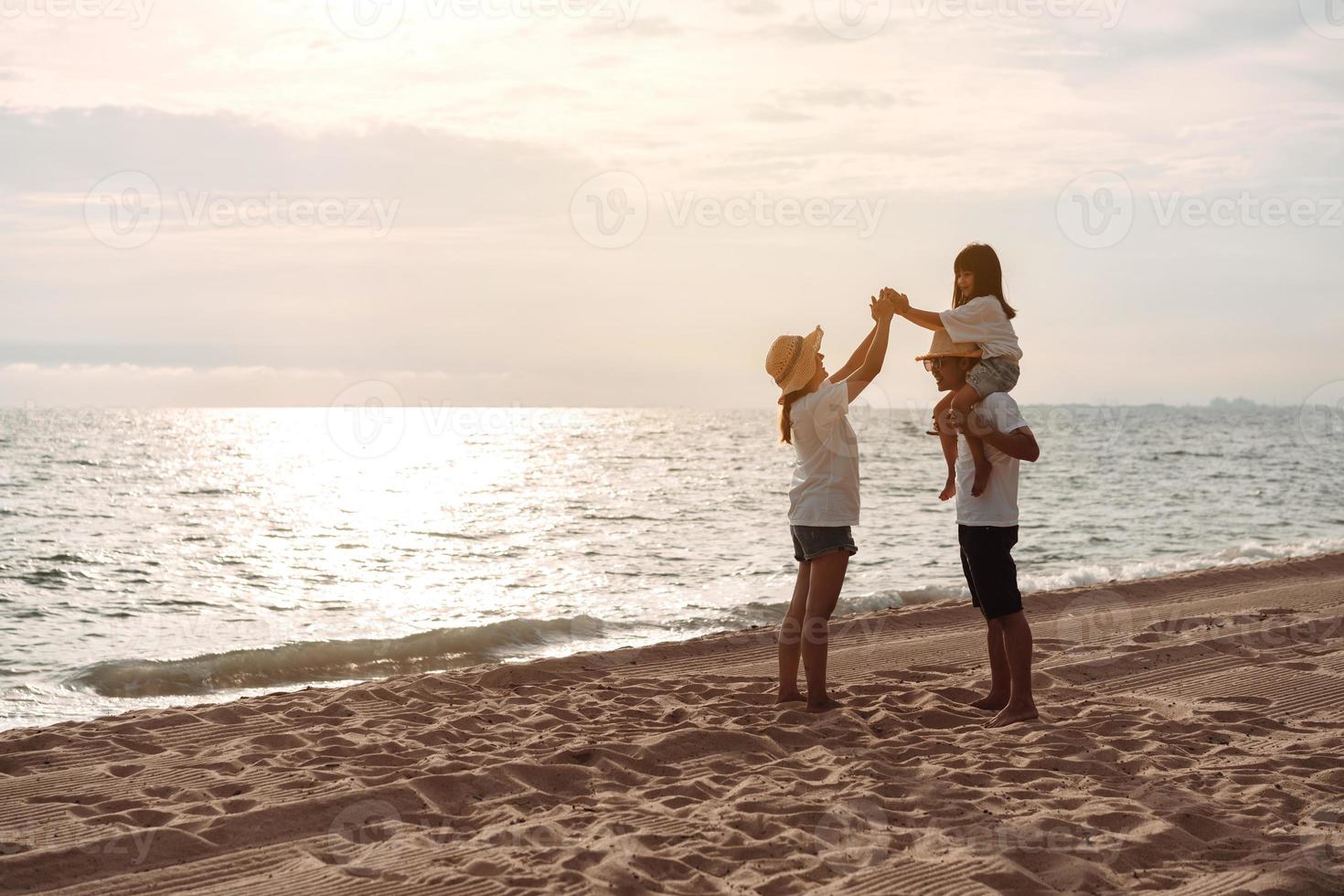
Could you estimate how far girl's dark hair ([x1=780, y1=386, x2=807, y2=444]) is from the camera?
5.60 m

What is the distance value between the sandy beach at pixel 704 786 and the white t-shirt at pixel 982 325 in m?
1.98

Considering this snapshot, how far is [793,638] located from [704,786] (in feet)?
5.09

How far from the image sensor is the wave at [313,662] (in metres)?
8.30

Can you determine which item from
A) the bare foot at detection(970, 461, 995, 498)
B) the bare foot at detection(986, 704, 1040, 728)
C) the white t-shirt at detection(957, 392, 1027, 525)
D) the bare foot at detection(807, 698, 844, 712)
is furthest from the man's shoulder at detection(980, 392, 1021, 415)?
the bare foot at detection(807, 698, 844, 712)

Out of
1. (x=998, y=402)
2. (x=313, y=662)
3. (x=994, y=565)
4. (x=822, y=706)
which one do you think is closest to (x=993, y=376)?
(x=998, y=402)

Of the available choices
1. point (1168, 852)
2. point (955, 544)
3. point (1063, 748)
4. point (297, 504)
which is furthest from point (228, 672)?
point (297, 504)

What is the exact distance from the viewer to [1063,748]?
16.3ft

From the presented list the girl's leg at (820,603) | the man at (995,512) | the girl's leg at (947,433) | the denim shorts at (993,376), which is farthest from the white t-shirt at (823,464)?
the denim shorts at (993,376)

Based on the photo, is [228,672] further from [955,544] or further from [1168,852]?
[955,544]

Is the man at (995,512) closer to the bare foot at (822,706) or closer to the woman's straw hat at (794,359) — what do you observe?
the woman's straw hat at (794,359)

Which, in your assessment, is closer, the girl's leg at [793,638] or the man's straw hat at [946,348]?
the man's straw hat at [946,348]

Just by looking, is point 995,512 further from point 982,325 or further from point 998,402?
point 982,325

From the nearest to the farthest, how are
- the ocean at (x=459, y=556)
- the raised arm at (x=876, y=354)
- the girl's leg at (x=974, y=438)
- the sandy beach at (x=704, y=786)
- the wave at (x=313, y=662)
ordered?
the sandy beach at (x=704, y=786)
the girl's leg at (x=974, y=438)
the raised arm at (x=876, y=354)
the wave at (x=313, y=662)
the ocean at (x=459, y=556)

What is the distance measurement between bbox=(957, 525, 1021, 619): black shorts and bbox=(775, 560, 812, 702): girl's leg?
881mm
